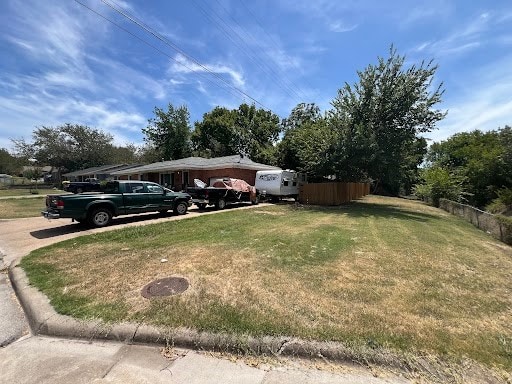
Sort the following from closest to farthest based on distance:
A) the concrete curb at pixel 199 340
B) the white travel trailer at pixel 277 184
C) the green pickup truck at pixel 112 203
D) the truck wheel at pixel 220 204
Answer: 1. the concrete curb at pixel 199 340
2. the green pickup truck at pixel 112 203
3. the truck wheel at pixel 220 204
4. the white travel trailer at pixel 277 184

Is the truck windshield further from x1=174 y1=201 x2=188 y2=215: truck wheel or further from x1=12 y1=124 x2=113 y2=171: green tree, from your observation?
x1=12 y1=124 x2=113 y2=171: green tree

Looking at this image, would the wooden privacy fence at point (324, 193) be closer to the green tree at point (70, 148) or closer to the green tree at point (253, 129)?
the green tree at point (253, 129)

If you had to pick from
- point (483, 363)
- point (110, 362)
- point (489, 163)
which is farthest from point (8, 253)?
point (489, 163)

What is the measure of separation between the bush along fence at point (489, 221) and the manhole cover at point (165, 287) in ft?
40.1

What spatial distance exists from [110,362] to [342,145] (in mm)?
18011

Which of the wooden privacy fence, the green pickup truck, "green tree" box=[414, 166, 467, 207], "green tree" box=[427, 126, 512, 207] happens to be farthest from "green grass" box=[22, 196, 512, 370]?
"green tree" box=[427, 126, 512, 207]

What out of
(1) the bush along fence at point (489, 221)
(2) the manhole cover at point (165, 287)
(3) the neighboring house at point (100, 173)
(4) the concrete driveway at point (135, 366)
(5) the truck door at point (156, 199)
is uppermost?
(3) the neighboring house at point (100, 173)

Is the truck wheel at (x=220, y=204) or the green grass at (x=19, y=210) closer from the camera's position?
the green grass at (x=19, y=210)

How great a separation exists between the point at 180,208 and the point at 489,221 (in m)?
14.4

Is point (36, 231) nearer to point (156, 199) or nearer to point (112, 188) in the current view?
point (112, 188)

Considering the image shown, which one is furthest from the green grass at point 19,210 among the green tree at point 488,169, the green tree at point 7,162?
the green tree at point 7,162

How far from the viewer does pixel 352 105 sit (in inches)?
782

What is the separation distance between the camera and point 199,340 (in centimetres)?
358

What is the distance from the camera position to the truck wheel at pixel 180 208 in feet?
46.3
